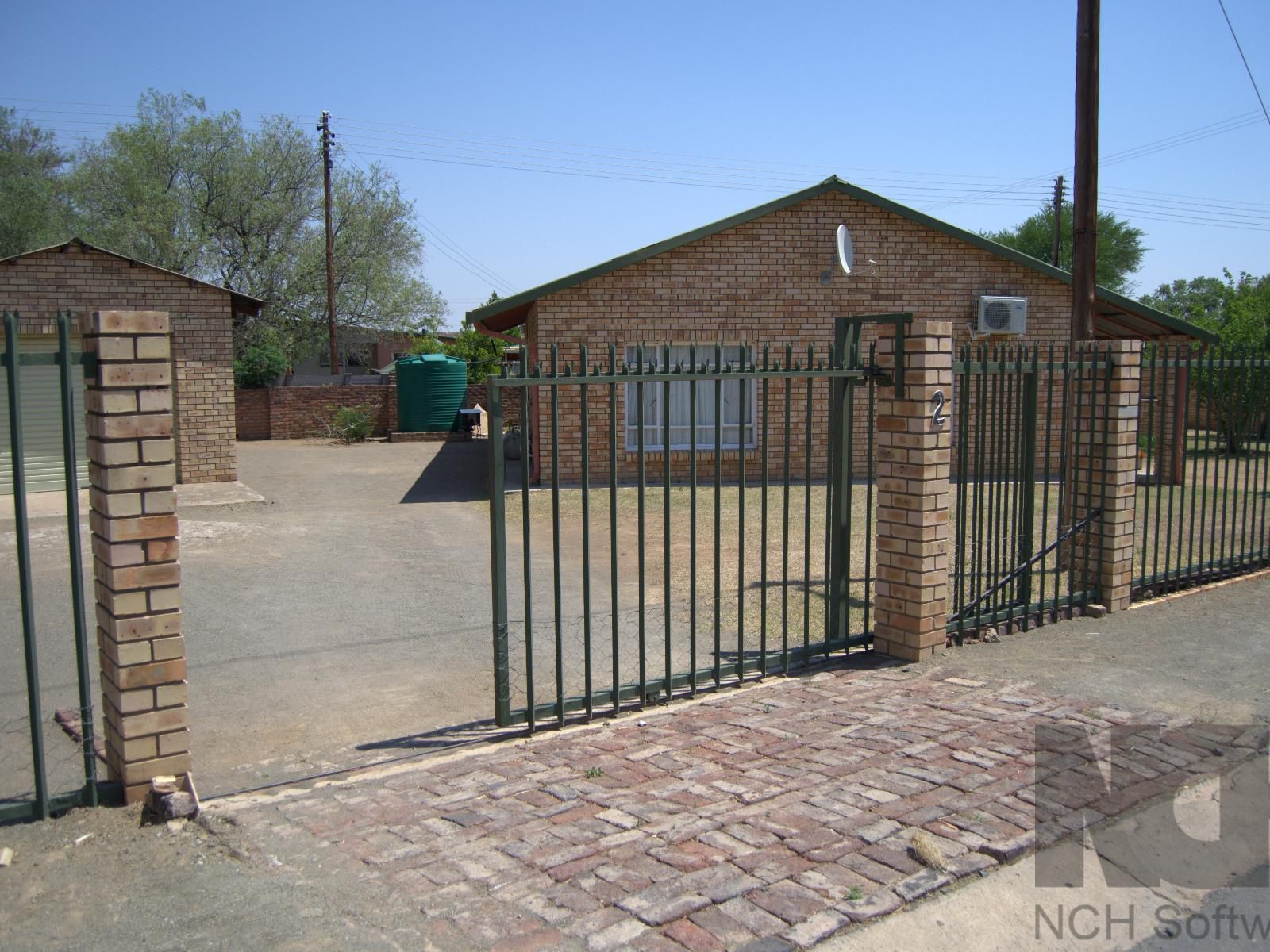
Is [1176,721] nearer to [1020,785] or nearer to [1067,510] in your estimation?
[1020,785]

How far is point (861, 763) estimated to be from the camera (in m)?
4.48

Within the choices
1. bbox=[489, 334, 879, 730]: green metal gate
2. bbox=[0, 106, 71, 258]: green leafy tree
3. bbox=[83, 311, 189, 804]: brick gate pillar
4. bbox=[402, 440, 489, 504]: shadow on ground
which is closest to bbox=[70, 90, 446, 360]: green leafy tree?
bbox=[0, 106, 71, 258]: green leafy tree

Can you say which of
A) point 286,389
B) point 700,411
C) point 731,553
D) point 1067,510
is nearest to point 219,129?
point 286,389

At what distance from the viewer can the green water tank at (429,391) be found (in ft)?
92.3

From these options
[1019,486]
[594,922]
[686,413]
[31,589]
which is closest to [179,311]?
[686,413]

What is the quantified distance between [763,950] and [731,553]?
7313mm

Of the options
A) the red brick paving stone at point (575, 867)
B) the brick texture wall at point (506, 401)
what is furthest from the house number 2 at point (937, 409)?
the brick texture wall at point (506, 401)

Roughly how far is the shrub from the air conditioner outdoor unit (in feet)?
73.5

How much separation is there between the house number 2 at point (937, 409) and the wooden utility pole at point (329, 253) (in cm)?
2827

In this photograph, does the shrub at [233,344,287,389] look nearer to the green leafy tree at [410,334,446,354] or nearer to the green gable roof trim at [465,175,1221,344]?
the green leafy tree at [410,334,446,354]

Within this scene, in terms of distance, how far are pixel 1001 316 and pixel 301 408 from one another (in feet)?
67.1

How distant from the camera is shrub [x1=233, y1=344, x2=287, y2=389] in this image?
3128cm

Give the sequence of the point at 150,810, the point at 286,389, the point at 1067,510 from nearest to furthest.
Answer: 1. the point at 150,810
2. the point at 1067,510
3. the point at 286,389

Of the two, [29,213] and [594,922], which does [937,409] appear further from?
[29,213]
